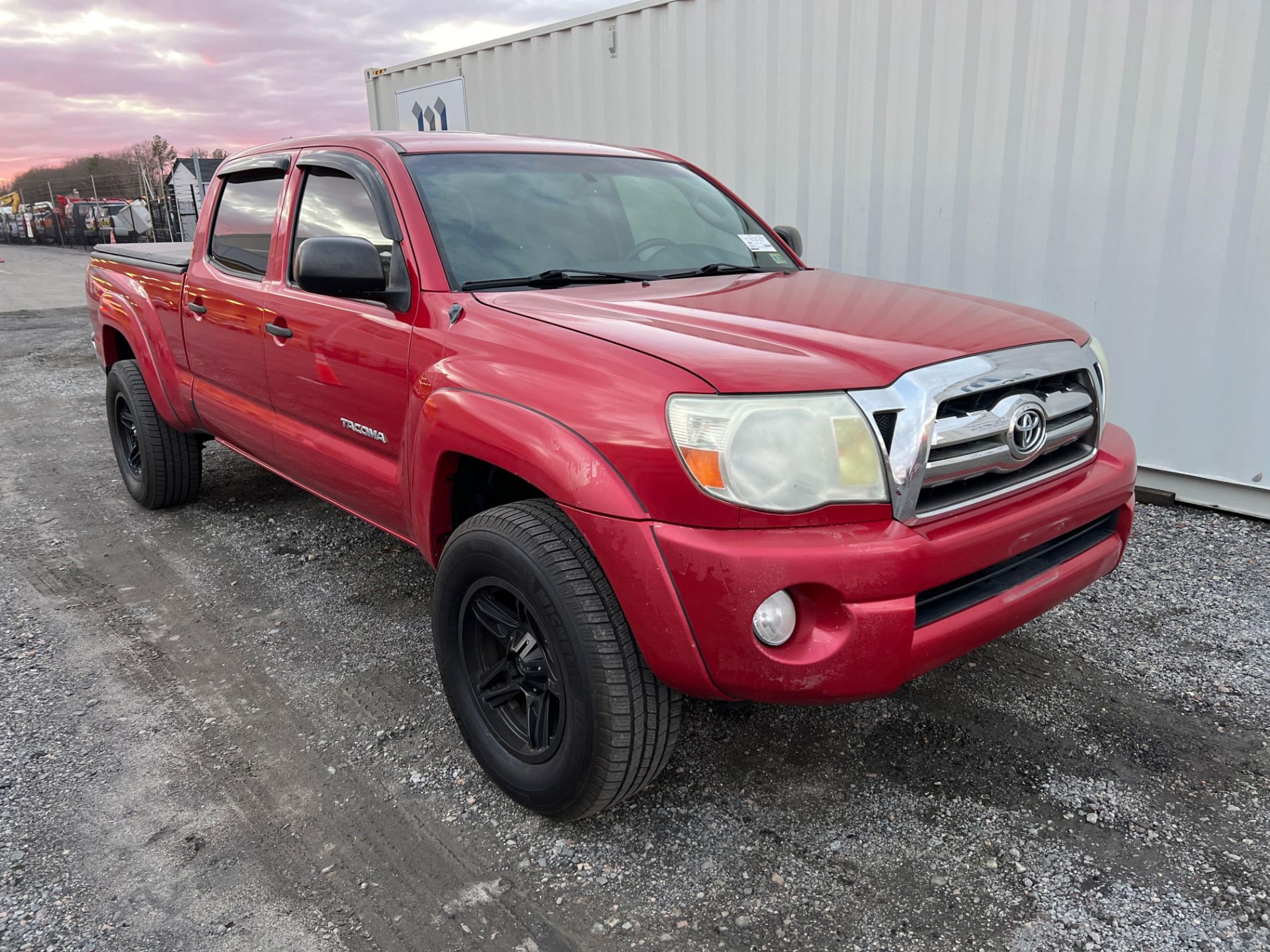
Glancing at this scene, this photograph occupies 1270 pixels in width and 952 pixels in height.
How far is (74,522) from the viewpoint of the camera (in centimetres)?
475

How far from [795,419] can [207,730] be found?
7.04 feet

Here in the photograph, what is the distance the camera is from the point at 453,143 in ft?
10.2

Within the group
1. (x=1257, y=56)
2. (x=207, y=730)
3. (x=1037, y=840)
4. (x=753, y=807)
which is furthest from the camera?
(x=1257, y=56)

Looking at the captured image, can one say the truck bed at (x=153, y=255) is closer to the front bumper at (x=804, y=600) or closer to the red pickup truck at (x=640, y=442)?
the red pickup truck at (x=640, y=442)

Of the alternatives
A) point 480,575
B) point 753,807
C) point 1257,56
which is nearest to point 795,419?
point 480,575

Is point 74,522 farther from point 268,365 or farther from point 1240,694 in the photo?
point 1240,694

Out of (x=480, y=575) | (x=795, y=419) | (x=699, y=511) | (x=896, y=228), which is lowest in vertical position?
(x=480, y=575)

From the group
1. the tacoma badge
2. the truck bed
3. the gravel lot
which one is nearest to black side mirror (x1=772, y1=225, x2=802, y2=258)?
the gravel lot

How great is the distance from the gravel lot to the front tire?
0.65 ft

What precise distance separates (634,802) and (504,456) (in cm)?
103

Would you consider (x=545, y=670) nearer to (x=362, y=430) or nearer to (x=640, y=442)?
(x=640, y=442)

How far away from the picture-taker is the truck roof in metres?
3.01

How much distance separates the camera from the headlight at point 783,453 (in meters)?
1.85

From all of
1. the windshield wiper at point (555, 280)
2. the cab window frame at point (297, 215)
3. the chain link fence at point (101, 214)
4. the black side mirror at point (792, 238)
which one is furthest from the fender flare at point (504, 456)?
the chain link fence at point (101, 214)
